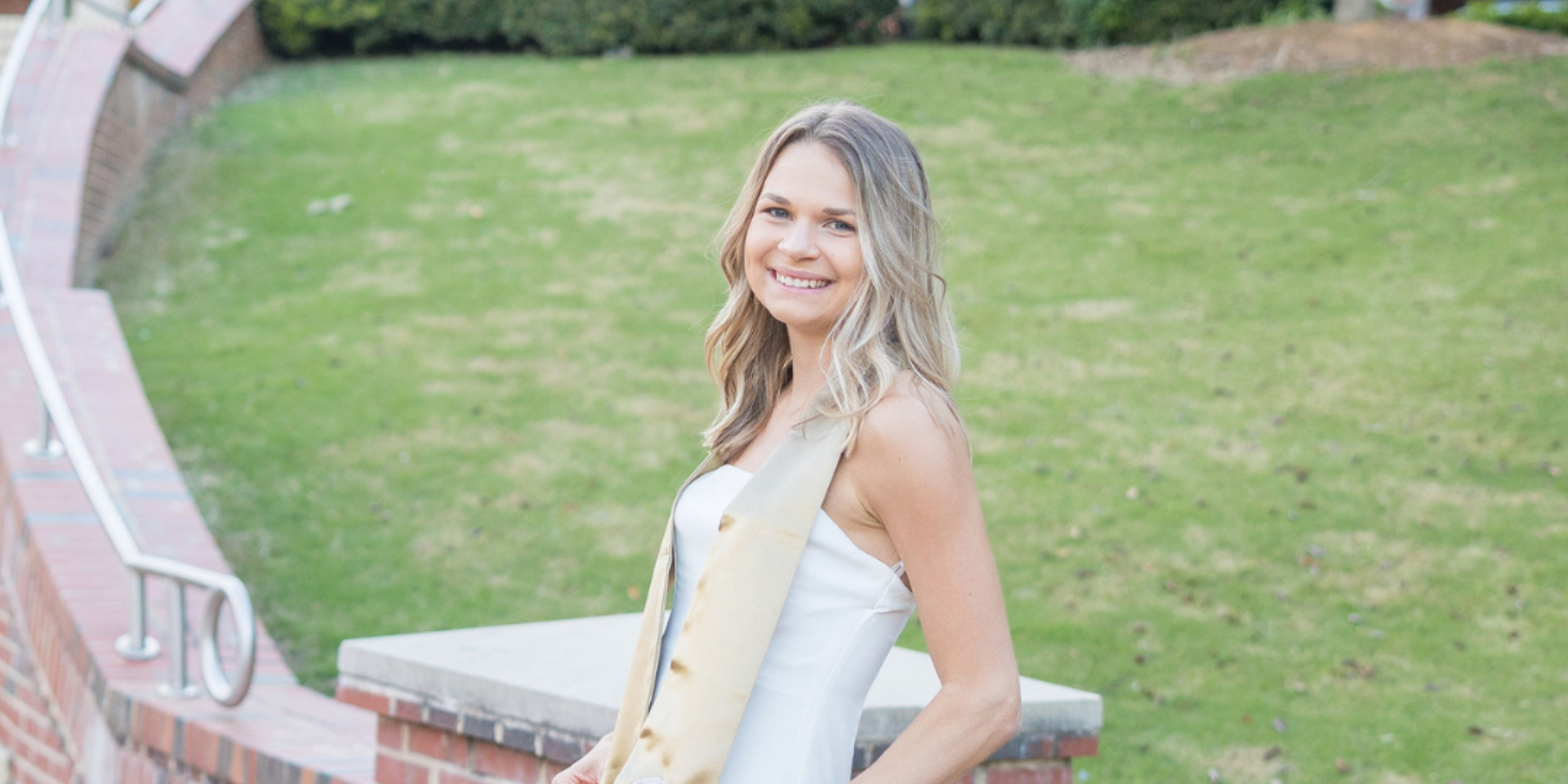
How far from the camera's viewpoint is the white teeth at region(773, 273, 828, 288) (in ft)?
6.52

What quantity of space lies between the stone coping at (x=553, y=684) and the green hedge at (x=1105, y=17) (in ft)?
43.9

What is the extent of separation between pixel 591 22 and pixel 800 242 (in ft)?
50.1

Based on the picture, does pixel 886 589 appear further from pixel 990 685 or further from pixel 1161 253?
pixel 1161 253

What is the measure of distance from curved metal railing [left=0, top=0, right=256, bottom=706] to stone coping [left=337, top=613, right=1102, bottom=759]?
0.62 meters

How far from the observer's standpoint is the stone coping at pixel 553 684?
3.00m

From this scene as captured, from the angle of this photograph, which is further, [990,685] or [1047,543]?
[1047,543]

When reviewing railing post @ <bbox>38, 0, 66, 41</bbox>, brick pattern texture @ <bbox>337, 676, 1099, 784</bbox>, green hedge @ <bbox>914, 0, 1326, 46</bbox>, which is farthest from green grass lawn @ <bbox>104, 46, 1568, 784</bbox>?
green hedge @ <bbox>914, 0, 1326, 46</bbox>

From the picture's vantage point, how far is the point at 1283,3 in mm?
15609

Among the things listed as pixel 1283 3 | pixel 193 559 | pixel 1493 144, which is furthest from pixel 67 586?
pixel 1283 3

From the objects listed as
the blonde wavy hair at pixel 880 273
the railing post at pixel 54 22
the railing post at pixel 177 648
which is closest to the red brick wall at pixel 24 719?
the railing post at pixel 177 648

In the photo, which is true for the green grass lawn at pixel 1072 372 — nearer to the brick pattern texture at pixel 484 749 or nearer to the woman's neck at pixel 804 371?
the woman's neck at pixel 804 371

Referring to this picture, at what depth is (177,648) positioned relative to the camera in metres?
4.27

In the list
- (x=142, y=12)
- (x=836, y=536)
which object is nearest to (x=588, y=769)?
(x=836, y=536)

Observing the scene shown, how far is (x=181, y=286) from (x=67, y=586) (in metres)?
5.05
